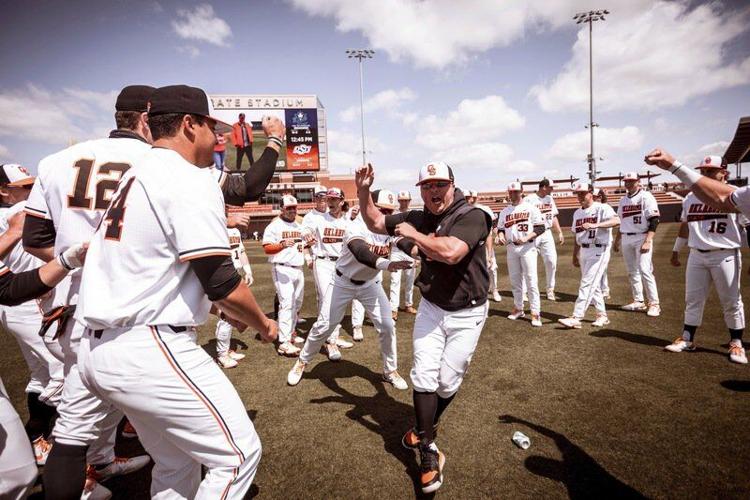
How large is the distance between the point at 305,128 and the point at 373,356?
39458mm

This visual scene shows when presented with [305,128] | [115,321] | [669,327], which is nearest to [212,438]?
[115,321]

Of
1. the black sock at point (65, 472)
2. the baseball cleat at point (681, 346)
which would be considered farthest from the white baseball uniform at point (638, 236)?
the black sock at point (65, 472)

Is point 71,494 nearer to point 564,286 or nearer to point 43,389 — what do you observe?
point 43,389

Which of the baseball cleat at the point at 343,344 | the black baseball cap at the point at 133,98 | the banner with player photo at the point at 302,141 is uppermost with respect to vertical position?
the banner with player photo at the point at 302,141

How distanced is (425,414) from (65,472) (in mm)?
2544

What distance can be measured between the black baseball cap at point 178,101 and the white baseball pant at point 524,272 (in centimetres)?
705

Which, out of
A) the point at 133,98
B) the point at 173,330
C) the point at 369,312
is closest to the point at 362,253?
the point at 369,312

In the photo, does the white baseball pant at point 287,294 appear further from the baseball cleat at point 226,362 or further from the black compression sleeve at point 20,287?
the black compression sleeve at point 20,287

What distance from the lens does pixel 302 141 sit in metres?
40.6

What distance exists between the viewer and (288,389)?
15.8 feet

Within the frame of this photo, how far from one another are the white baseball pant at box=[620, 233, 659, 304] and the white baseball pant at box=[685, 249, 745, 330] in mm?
2025

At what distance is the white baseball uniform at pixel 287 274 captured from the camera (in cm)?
629

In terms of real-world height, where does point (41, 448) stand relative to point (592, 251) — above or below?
below

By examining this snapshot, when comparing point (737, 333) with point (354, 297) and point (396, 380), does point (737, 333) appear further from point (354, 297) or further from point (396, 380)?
point (354, 297)
